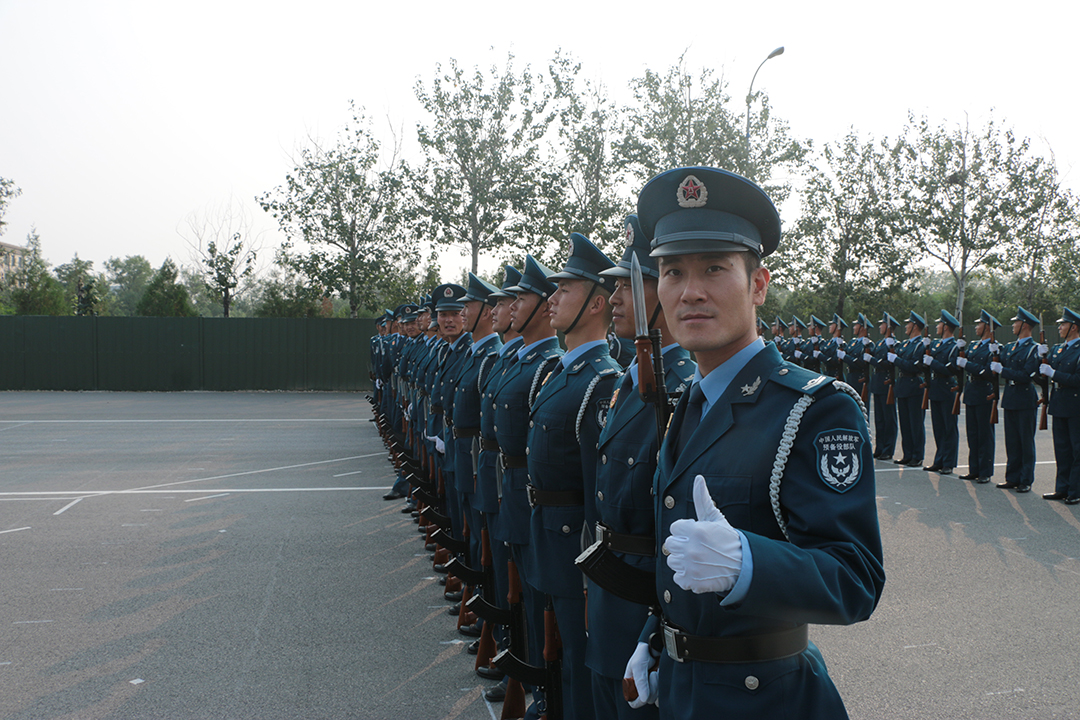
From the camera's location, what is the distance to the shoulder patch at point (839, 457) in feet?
4.82

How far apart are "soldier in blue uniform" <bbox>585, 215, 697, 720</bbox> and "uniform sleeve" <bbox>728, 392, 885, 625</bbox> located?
72 centimetres

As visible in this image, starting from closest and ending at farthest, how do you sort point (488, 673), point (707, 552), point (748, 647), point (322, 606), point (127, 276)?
point (707, 552)
point (748, 647)
point (488, 673)
point (322, 606)
point (127, 276)

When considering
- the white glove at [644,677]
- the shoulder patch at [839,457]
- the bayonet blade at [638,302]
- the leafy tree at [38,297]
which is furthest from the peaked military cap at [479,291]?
the leafy tree at [38,297]

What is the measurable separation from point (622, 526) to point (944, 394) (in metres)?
9.59

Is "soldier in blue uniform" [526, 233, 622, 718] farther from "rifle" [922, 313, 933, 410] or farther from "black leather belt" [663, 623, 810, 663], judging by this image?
"rifle" [922, 313, 933, 410]

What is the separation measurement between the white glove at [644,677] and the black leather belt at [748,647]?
10.0 inches

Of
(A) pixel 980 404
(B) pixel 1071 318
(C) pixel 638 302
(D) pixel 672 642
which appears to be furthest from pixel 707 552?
(A) pixel 980 404

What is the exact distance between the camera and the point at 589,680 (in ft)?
9.93

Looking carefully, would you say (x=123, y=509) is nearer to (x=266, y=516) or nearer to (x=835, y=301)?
(x=266, y=516)

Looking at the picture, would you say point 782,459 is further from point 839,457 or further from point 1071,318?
point 1071,318

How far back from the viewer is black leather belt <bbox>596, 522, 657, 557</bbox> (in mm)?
2279

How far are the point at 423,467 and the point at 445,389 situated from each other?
1.48 metres

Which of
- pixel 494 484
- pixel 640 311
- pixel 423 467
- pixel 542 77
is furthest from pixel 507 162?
pixel 640 311

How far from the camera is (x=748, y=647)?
161cm
